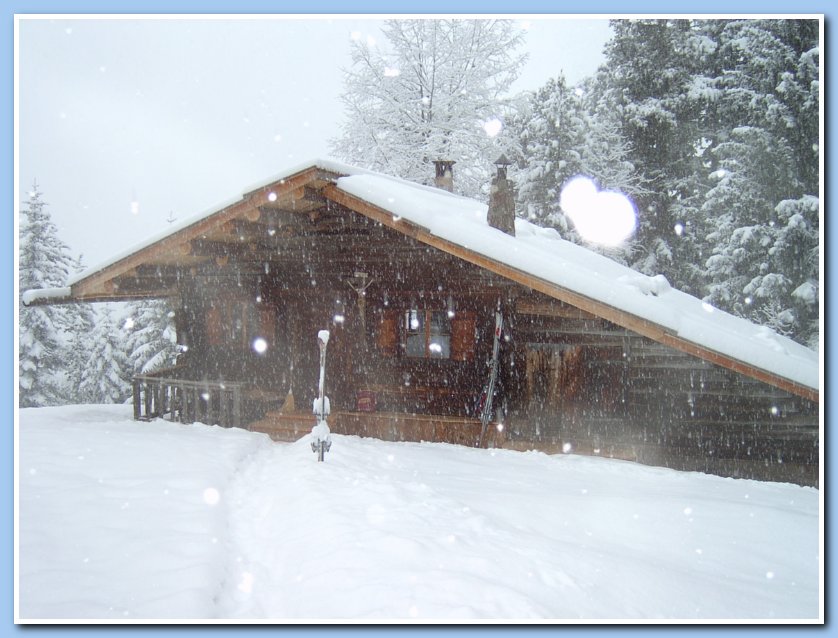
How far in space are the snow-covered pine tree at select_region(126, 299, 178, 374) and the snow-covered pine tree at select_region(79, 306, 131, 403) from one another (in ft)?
2.91

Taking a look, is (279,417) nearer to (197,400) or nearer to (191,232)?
(197,400)

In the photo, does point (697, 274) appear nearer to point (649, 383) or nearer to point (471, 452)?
point (649, 383)

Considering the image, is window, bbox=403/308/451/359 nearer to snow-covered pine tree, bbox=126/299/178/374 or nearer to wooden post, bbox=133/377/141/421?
wooden post, bbox=133/377/141/421

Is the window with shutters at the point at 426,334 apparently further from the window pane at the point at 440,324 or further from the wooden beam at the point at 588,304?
the wooden beam at the point at 588,304

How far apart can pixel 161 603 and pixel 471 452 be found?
511cm

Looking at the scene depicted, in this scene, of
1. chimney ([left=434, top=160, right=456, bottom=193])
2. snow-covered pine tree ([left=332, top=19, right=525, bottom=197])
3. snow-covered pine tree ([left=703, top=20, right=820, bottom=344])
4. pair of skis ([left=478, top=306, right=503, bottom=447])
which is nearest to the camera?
pair of skis ([left=478, top=306, right=503, bottom=447])

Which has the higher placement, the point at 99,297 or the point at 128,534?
the point at 99,297

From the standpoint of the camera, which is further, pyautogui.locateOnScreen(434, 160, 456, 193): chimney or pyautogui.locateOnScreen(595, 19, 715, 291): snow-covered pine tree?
pyautogui.locateOnScreen(595, 19, 715, 291): snow-covered pine tree

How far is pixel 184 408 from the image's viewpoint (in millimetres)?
9570

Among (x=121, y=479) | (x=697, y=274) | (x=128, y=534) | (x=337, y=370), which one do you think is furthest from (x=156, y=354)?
(x=697, y=274)

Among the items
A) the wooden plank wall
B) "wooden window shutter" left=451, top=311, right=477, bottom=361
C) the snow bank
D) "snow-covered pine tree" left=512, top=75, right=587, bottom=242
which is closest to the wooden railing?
the snow bank

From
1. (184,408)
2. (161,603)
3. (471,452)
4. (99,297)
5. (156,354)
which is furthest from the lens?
(156,354)

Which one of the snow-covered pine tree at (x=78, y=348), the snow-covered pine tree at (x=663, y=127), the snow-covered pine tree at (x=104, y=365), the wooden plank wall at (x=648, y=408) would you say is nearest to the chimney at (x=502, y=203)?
the wooden plank wall at (x=648, y=408)

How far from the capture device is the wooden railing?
9508mm
